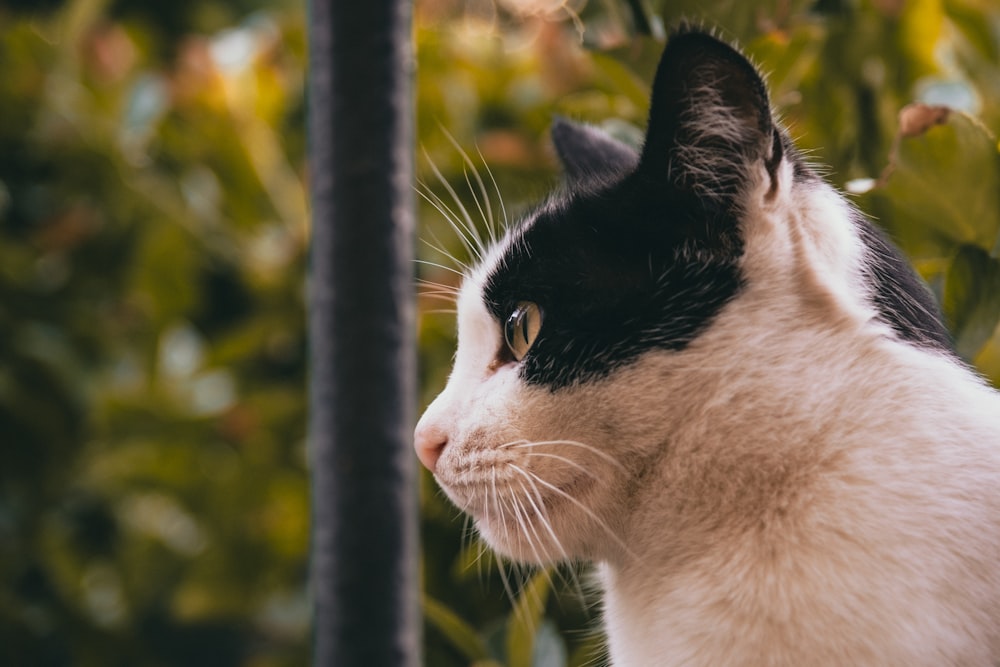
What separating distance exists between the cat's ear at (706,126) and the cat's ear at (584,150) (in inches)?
3.6

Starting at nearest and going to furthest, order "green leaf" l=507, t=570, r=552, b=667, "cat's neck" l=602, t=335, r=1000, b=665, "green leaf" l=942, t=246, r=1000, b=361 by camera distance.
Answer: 1. "cat's neck" l=602, t=335, r=1000, b=665
2. "green leaf" l=942, t=246, r=1000, b=361
3. "green leaf" l=507, t=570, r=552, b=667

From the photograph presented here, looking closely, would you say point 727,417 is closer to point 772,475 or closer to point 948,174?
point 772,475

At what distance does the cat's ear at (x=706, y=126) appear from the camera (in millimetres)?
461

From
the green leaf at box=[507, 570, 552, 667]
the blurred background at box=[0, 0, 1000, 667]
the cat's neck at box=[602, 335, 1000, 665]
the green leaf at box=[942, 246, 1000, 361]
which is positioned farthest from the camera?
the blurred background at box=[0, 0, 1000, 667]

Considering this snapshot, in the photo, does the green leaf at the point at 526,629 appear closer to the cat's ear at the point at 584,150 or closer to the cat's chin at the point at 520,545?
the cat's chin at the point at 520,545

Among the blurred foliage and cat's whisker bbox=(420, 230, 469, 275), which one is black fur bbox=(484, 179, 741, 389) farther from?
the blurred foliage

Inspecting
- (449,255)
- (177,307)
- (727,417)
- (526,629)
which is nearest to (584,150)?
(449,255)

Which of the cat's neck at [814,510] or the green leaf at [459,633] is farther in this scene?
the green leaf at [459,633]

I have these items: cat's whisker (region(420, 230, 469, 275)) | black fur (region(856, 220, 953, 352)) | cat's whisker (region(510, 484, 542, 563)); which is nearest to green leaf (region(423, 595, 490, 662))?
cat's whisker (region(510, 484, 542, 563))

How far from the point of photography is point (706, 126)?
485mm

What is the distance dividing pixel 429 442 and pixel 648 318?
142 mm

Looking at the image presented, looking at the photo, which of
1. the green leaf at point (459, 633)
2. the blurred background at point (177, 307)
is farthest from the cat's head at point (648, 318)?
the blurred background at point (177, 307)

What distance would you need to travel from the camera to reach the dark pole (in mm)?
448

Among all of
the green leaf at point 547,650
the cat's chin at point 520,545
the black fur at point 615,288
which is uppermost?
the black fur at point 615,288
